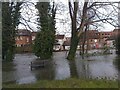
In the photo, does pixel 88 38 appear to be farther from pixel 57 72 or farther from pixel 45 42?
pixel 57 72

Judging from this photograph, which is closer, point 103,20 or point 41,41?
point 103,20

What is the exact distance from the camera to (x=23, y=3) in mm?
15266

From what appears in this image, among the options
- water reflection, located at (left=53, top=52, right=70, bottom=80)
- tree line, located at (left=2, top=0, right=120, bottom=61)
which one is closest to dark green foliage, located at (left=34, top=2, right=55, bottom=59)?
tree line, located at (left=2, top=0, right=120, bottom=61)

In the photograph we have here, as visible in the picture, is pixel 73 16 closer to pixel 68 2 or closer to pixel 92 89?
pixel 68 2

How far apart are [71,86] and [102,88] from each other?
118 centimetres

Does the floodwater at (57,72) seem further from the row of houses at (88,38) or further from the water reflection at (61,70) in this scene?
the row of houses at (88,38)

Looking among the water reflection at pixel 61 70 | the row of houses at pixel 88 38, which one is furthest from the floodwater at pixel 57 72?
the row of houses at pixel 88 38

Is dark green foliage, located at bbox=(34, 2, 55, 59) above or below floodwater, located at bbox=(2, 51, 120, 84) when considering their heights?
above

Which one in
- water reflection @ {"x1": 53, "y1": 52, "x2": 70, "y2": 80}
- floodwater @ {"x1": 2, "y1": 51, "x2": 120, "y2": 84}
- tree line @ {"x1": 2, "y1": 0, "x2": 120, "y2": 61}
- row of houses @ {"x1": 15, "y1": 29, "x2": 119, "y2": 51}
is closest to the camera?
floodwater @ {"x1": 2, "y1": 51, "x2": 120, "y2": 84}

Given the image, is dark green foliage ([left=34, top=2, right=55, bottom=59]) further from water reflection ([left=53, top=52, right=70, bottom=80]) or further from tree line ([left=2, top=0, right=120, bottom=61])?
water reflection ([left=53, top=52, right=70, bottom=80])

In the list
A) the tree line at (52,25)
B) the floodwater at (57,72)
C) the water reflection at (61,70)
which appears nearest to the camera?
the floodwater at (57,72)

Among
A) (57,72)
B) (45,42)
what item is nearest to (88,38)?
(45,42)

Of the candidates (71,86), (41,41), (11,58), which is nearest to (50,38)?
(41,41)

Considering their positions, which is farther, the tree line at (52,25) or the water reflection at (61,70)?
the tree line at (52,25)
